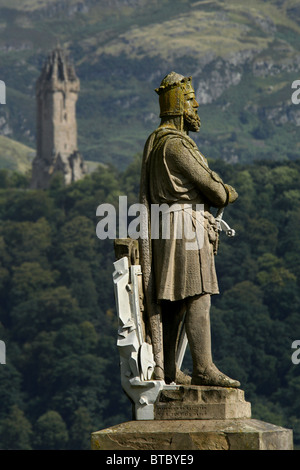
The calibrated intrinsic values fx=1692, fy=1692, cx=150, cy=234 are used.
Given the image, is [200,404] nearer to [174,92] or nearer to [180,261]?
[180,261]

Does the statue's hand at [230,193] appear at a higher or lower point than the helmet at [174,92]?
lower

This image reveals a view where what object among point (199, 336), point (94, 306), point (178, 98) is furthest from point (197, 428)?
point (94, 306)

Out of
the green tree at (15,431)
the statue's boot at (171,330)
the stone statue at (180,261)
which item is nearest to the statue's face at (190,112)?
the stone statue at (180,261)

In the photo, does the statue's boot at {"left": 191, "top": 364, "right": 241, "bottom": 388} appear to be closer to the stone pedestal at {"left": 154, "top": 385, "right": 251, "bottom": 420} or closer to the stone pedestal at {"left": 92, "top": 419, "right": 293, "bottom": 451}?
the stone pedestal at {"left": 154, "top": 385, "right": 251, "bottom": 420}

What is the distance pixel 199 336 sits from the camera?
53.4 feet

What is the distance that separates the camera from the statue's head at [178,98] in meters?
16.7

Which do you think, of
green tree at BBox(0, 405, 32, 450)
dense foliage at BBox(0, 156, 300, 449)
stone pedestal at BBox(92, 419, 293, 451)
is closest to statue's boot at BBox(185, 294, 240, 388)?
stone pedestal at BBox(92, 419, 293, 451)

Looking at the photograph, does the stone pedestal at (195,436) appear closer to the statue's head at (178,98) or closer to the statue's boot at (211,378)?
the statue's boot at (211,378)

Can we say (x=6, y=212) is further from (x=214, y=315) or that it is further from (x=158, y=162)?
(x=158, y=162)

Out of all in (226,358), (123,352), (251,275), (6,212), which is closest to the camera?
(123,352)

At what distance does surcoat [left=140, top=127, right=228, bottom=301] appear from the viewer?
53.0 ft

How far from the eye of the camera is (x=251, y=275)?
140m

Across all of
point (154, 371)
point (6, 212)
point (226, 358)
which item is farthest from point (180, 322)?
point (6, 212)

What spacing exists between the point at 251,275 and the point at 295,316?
48.0 feet
